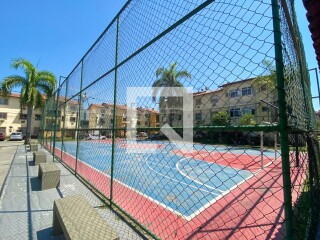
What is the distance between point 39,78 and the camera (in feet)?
73.1

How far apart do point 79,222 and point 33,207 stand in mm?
2338

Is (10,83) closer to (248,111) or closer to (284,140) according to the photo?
(248,111)

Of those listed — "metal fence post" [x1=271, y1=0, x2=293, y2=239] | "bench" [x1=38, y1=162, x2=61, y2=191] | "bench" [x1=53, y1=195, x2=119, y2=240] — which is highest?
"metal fence post" [x1=271, y1=0, x2=293, y2=239]

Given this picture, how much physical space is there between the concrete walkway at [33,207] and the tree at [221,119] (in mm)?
2073

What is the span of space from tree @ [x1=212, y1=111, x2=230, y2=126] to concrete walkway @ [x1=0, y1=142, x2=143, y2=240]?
207cm

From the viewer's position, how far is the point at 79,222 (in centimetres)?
268

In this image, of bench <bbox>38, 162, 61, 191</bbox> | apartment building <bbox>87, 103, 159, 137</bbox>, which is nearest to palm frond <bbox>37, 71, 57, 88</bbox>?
apartment building <bbox>87, 103, 159, 137</bbox>

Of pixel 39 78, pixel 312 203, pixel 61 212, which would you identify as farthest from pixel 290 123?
pixel 39 78

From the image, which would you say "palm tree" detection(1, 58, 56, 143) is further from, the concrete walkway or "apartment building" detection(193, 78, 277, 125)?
"apartment building" detection(193, 78, 277, 125)

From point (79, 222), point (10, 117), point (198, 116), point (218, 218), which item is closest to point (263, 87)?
point (198, 116)

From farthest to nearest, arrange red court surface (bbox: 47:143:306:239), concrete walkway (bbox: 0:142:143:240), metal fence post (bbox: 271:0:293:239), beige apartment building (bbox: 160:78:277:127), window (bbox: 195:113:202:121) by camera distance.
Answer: red court surface (bbox: 47:143:306:239)
concrete walkway (bbox: 0:142:143:240)
window (bbox: 195:113:202:121)
beige apartment building (bbox: 160:78:277:127)
metal fence post (bbox: 271:0:293:239)

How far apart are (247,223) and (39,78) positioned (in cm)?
2304

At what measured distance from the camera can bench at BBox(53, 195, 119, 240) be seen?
94.0 inches

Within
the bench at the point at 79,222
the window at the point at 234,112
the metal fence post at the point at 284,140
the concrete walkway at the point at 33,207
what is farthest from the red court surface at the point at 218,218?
the metal fence post at the point at 284,140
